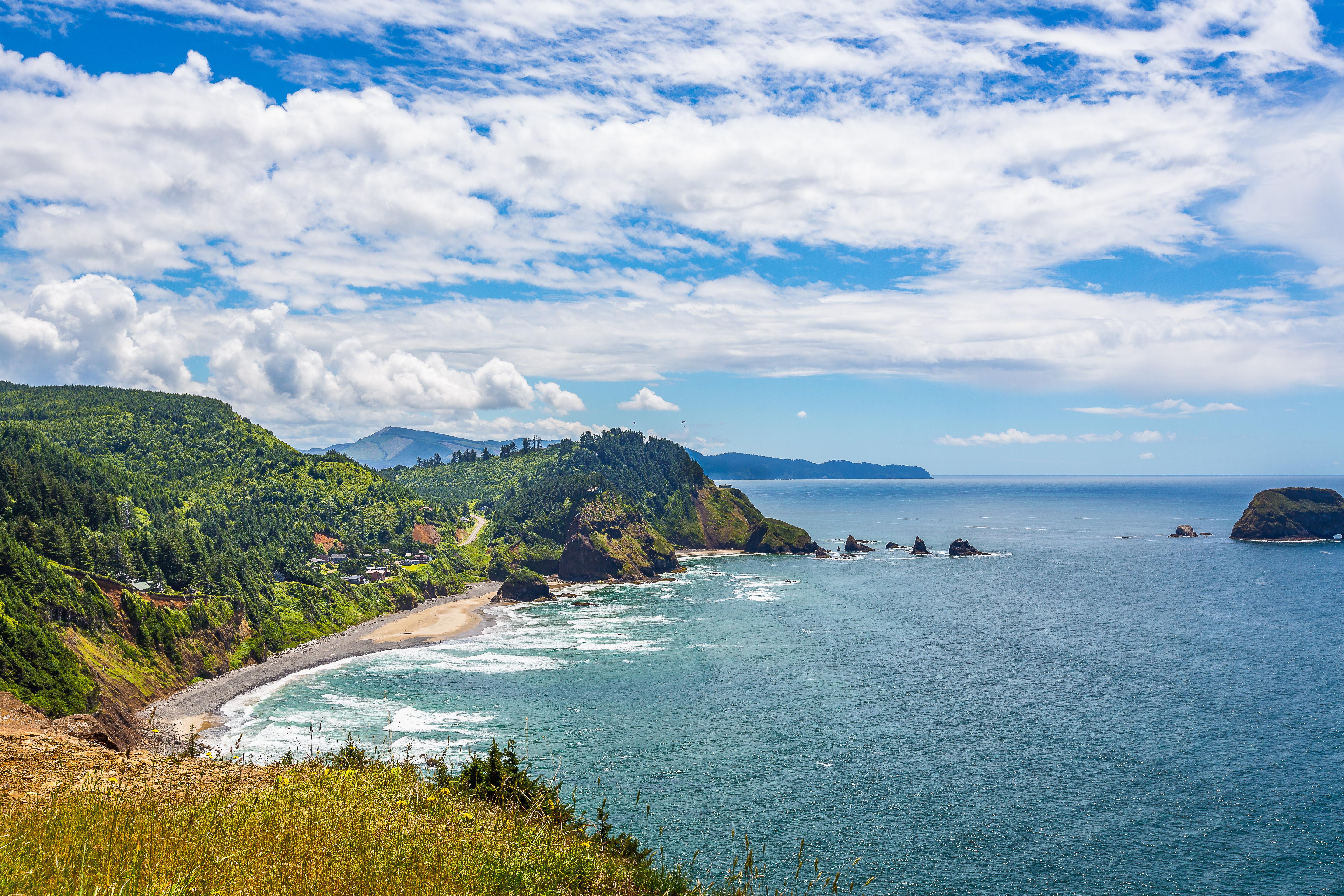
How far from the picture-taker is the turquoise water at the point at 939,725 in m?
42.9

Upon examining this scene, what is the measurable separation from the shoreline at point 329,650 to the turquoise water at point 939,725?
362 centimetres

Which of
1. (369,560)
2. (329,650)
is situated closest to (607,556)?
(369,560)

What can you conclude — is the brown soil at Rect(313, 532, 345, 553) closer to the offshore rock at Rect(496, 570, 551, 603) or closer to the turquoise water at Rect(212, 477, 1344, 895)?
the offshore rock at Rect(496, 570, 551, 603)

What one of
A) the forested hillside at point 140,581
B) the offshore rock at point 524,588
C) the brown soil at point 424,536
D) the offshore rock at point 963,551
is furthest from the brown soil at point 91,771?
the offshore rock at point 963,551

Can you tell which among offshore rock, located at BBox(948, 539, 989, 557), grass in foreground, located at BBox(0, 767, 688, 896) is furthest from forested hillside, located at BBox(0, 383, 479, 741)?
offshore rock, located at BBox(948, 539, 989, 557)

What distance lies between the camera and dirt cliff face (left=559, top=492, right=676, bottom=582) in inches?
7298

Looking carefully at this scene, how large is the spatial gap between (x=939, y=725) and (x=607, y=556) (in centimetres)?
12827

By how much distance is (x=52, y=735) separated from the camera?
22.2 metres

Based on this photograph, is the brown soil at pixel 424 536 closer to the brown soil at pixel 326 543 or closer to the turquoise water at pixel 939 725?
the brown soil at pixel 326 543

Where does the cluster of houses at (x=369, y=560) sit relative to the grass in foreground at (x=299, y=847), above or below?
below

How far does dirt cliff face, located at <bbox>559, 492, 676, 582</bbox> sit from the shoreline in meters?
26.1

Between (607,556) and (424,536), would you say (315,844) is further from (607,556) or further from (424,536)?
(424,536)

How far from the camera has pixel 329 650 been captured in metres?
106

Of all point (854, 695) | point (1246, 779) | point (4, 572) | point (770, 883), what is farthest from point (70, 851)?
point (4, 572)
